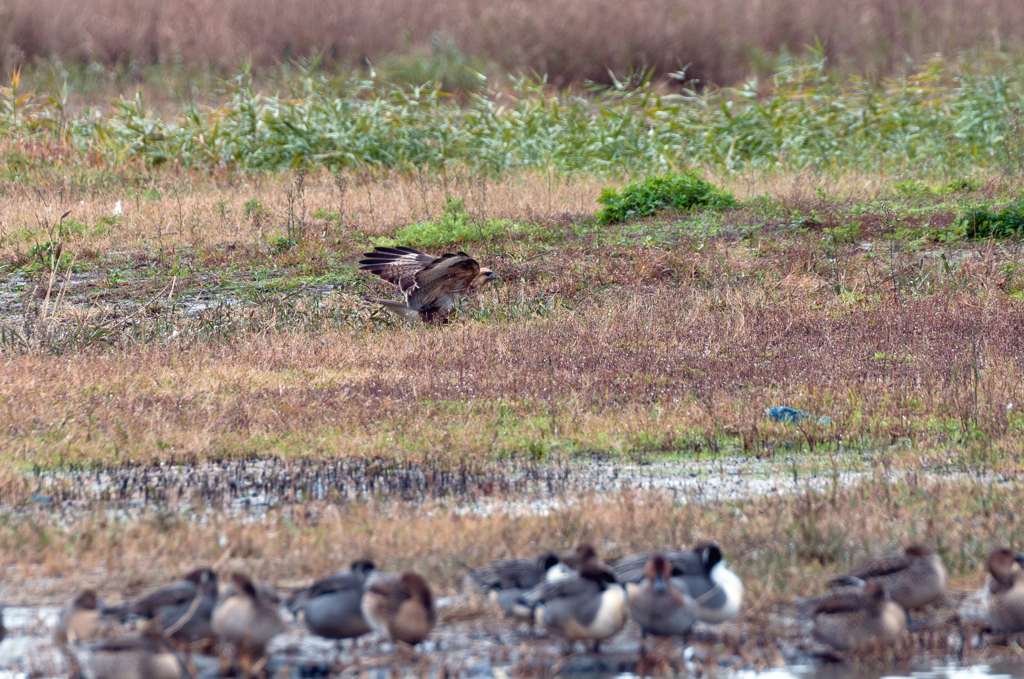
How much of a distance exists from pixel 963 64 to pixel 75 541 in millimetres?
20003

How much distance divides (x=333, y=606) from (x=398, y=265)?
744 centimetres

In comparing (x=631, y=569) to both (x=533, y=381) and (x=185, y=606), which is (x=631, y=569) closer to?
(x=185, y=606)

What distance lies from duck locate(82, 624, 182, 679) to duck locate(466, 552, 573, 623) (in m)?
1.32

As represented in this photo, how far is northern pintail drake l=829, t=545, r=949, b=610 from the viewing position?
4.84m

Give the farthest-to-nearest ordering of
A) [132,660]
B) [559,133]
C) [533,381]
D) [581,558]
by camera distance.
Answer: [559,133], [533,381], [581,558], [132,660]

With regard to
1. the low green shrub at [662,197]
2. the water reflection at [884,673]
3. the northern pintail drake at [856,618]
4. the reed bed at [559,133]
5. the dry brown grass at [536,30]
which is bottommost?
the water reflection at [884,673]

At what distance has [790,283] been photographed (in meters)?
12.6

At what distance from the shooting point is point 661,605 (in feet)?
14.8

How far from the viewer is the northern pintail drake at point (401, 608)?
4.49 meters

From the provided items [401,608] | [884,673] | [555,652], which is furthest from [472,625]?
[884,673]

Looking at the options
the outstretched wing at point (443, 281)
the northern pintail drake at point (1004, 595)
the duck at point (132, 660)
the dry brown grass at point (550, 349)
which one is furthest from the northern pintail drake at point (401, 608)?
the outstretched wing at point (443, 281)

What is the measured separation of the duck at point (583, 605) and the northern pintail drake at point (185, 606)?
1257 millimetres

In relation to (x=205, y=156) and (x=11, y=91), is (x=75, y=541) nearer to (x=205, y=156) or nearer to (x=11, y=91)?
(x=205, y=156)

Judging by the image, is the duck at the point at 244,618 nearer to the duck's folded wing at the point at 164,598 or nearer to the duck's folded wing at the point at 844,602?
the duck's folded wing at the point at 164,598
